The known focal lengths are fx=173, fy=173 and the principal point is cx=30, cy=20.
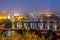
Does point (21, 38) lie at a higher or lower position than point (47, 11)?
lower

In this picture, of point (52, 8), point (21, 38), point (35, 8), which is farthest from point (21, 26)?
point (52, 8)

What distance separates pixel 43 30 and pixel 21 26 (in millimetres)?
298

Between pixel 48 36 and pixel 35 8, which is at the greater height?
pixel 35 8

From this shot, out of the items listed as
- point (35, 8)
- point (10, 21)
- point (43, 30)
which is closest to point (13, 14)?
point (10, 21)

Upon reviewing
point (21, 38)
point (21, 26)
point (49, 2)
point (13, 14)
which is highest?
point (49, 2)

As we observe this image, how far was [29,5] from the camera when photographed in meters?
2.36

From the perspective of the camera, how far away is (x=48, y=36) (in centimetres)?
229

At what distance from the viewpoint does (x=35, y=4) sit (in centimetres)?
235

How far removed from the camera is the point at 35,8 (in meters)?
2.34

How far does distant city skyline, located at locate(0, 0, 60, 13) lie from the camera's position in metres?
2.32

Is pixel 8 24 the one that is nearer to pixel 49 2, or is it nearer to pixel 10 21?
pixel 10 21

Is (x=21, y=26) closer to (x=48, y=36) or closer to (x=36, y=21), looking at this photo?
(x=36, y=21)

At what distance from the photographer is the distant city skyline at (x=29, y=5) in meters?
2.32

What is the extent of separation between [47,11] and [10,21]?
51 centimetres
